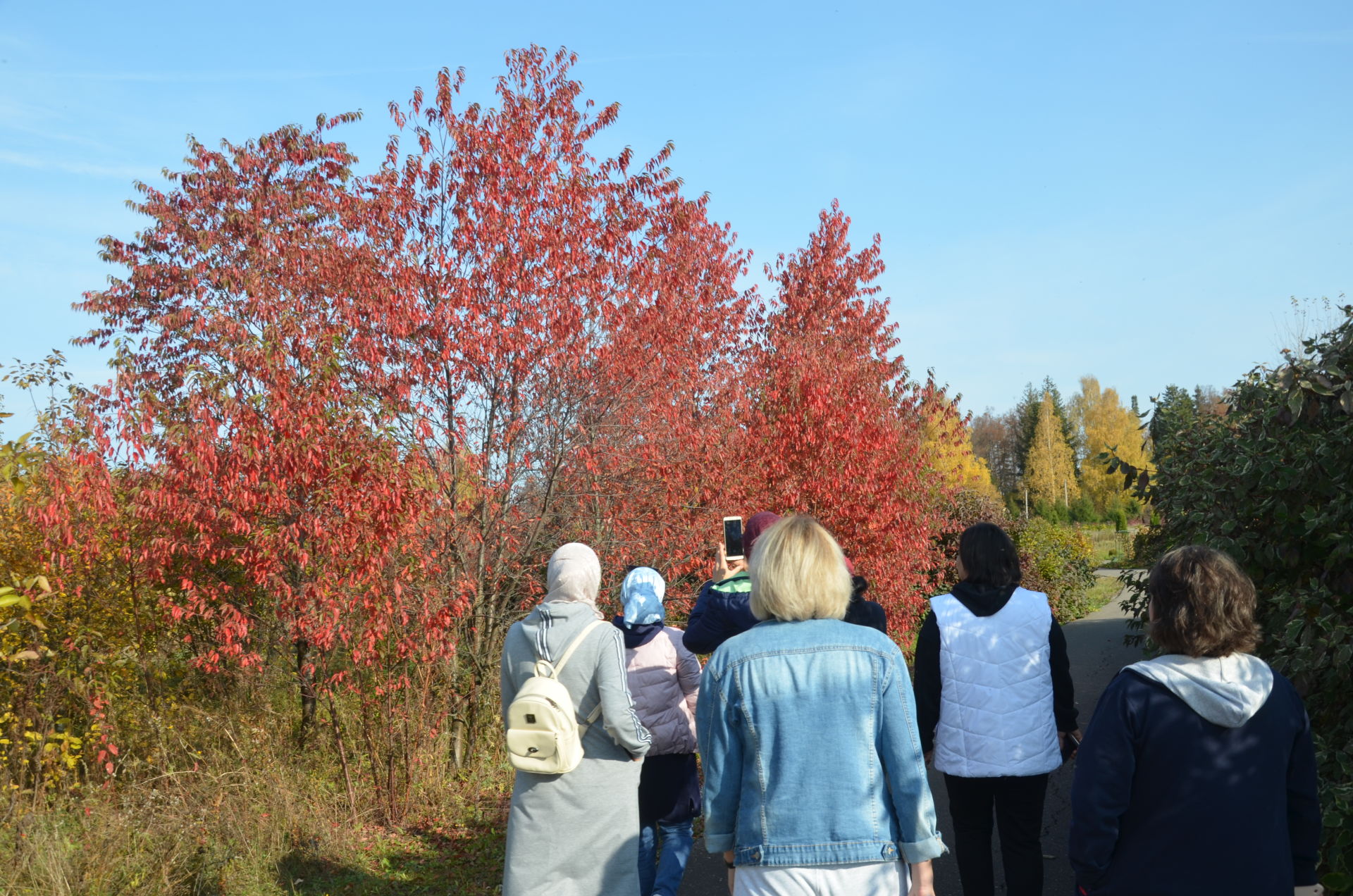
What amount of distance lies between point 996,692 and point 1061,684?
36 cm

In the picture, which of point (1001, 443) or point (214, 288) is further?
point (1001, 443)

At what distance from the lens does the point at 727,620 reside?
418 cm

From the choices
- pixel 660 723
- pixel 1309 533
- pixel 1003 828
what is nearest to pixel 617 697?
pixel 660 723

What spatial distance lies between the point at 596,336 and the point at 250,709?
3.98 meters

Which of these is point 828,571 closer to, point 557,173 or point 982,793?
point 982,793

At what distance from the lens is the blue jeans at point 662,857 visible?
4527 mm

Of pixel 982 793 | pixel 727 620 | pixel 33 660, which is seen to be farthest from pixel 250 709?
pixel 982 793

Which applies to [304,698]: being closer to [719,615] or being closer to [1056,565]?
[719,615]

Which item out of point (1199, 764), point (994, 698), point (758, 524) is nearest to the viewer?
point (1199, 764)

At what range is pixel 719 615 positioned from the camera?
420 centimetres

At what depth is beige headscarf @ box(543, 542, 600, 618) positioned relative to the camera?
3.90 m

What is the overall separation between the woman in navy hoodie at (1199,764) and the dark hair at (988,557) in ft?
4.28

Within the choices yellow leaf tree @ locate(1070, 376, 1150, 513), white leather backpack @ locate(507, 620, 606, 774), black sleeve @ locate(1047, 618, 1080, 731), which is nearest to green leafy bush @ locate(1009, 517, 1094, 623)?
black sleeve @ locate(1047, 618, 1080, 731)

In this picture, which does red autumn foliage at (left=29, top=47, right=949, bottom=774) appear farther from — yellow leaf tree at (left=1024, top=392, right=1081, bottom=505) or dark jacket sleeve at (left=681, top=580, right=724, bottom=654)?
yellow leaf tree at (left=1024, top=392, right=1081, bottom=505)
